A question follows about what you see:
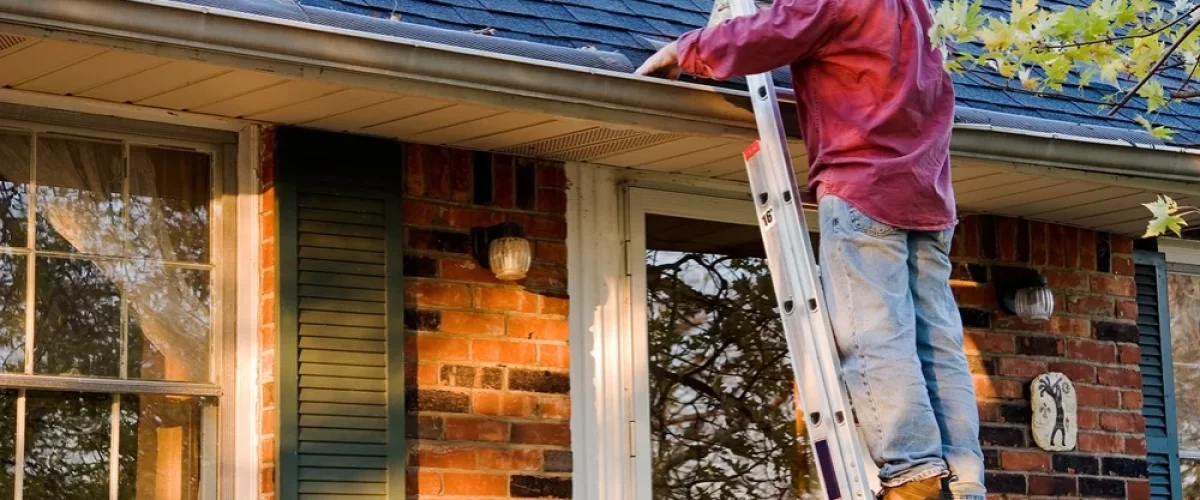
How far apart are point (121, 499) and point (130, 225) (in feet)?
2.56

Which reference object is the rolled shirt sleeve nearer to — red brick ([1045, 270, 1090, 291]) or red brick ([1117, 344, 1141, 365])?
red brick ([1045, 270, 1090, 291])

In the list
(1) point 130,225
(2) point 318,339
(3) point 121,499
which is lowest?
(3) point 121,499

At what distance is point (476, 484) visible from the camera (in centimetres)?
581

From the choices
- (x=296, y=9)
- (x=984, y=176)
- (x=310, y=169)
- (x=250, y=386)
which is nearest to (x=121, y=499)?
(x=250, y=386)

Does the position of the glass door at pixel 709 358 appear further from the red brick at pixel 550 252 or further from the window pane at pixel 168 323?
the window pane at pixel 168 323

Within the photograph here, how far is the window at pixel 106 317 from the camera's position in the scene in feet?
17.6

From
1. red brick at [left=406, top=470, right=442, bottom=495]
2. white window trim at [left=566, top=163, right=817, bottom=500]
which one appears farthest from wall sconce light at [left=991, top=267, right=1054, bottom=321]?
red brick at [left=406, top=470, right=442, bottom=495]

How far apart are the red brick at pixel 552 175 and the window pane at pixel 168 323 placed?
43.7 inches

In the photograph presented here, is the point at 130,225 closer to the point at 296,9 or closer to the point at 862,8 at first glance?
the point at 296,9

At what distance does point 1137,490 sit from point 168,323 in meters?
3.60

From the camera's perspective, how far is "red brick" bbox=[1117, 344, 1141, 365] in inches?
286

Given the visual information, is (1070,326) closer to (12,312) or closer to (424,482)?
(424,482)

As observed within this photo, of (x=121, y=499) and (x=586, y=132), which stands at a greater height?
(x=586, y=132)

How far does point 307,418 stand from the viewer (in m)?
5.51
